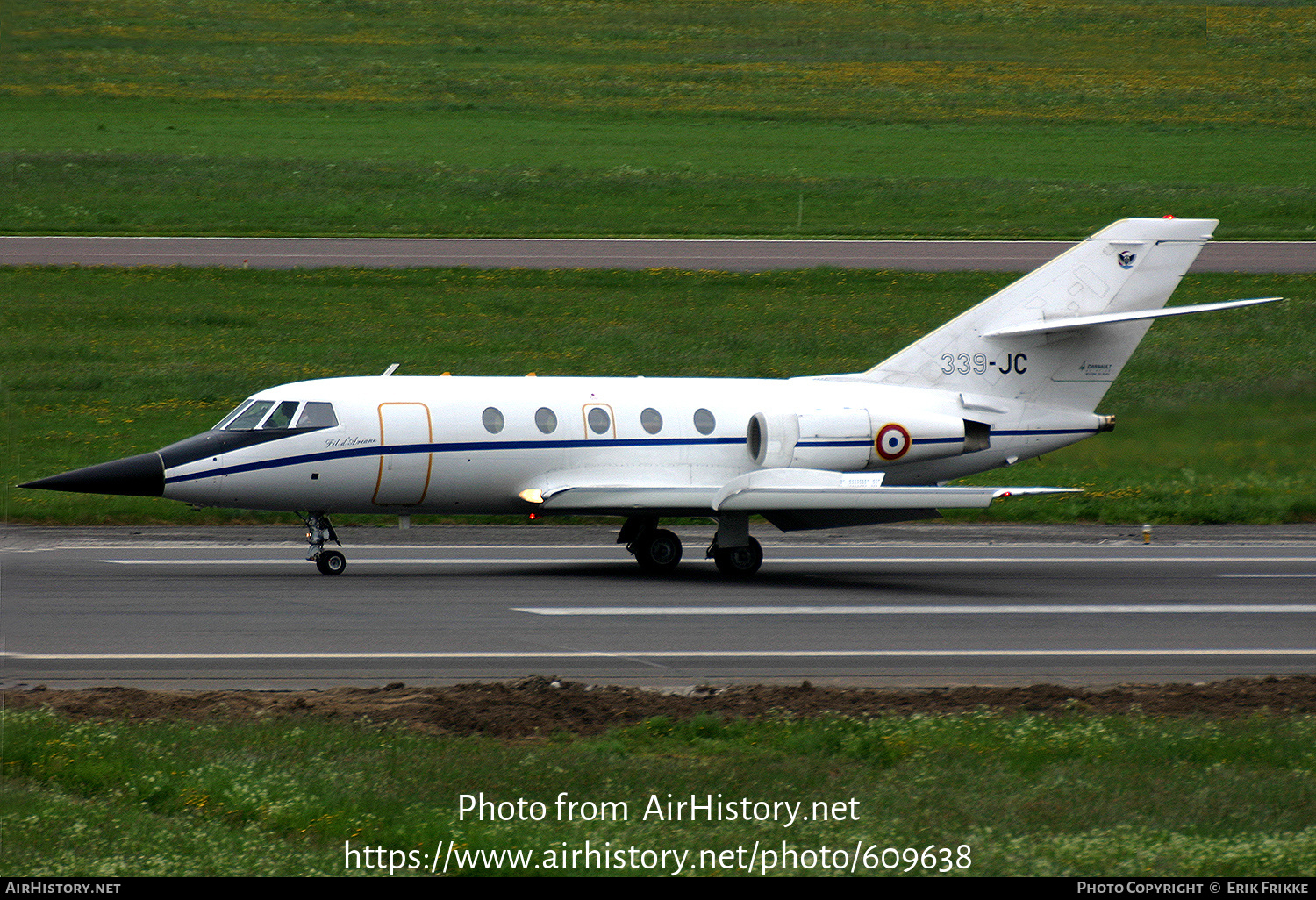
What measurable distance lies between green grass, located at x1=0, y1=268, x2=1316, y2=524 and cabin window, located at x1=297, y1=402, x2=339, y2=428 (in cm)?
729

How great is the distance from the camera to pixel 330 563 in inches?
834

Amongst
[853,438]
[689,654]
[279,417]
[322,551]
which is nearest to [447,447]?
[322,551]

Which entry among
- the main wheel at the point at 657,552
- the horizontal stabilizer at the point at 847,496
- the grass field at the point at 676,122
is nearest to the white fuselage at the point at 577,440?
the horizontal stabilizer at the point at 847,496

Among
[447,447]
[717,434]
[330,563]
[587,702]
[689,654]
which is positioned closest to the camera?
[587,702]

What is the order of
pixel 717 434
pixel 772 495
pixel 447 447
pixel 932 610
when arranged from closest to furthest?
pixel 932 610 < pixel 772 495 < pixel 447 447 < pixel 717 434

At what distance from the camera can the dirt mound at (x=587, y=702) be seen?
39.8 feet

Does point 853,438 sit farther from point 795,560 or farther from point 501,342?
point 501,342

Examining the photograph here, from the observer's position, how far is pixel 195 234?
48.9 m

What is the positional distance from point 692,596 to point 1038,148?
1911 inches

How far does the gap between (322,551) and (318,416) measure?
196cm

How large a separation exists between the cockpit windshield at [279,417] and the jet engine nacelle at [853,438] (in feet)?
21.3

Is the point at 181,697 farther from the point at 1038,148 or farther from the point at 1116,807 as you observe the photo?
the point at 1038,148

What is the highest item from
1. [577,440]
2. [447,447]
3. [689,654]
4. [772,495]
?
[577,440]

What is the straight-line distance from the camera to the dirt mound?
1214cm
